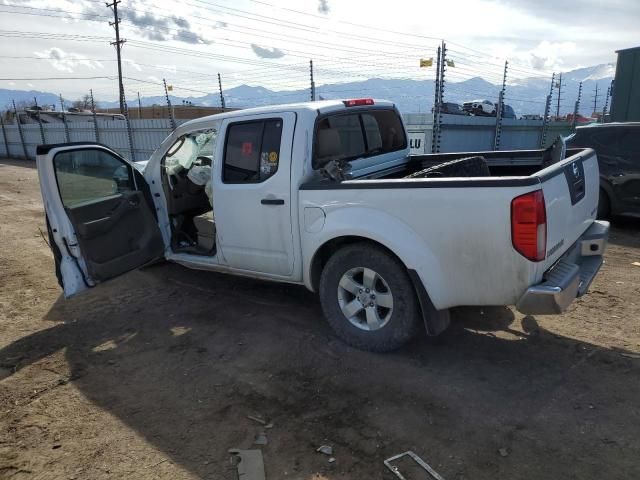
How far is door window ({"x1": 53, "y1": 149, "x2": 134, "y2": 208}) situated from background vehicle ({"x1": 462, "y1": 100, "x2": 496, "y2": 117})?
1420 cm

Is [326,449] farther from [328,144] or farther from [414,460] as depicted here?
[328,144]

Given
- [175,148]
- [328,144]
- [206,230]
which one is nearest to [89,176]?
[175,148]

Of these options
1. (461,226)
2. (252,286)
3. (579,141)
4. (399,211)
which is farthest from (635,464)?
(579,141)

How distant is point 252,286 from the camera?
536 centimetres

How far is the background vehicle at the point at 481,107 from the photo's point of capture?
16641mm

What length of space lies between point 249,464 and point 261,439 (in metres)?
0.22

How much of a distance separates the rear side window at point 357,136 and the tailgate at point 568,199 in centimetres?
173

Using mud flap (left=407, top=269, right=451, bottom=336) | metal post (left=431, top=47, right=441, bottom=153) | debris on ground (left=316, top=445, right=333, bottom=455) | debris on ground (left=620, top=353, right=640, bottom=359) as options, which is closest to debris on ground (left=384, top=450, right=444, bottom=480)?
debris on ground (left=316, top=445, right=333, bottom=455)

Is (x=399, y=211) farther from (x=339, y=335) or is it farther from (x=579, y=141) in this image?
(x=579, y=141)

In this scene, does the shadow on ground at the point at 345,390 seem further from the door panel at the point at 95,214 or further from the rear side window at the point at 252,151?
the rear side window at the point at 252,151

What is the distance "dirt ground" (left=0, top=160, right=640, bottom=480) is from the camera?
263cm

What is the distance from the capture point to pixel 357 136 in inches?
180

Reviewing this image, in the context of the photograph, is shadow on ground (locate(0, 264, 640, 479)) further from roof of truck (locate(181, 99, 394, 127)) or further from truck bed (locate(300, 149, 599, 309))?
roof of truck (locate(181, 99, 394, 127))

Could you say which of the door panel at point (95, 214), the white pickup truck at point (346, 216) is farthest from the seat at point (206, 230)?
the door panel at point (95, 214)
